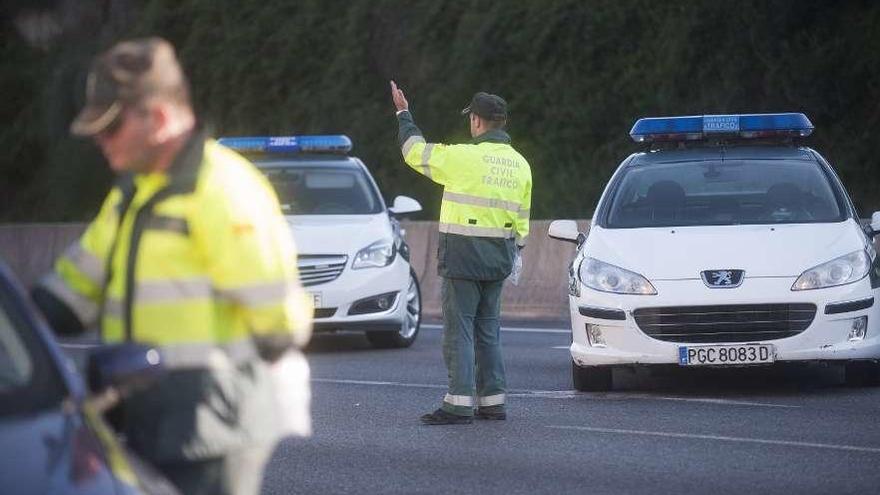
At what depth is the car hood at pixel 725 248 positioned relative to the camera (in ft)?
41.6

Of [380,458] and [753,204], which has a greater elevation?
[753,204]

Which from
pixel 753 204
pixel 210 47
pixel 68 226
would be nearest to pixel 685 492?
pixel 753 204

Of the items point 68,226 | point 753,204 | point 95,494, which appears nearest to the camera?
point 95,494

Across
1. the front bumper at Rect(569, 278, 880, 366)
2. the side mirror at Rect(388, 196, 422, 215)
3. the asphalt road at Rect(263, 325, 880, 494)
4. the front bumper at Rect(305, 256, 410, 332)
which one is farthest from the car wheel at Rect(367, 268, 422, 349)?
the front bumper at Rect(569, 278, 880, 366)

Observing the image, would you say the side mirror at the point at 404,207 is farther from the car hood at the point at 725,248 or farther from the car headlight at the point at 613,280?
the car headlight at the point at 613,280

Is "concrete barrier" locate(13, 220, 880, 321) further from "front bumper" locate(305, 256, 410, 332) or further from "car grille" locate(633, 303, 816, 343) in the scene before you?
"car grille" locate(633, 303, 816, 343)

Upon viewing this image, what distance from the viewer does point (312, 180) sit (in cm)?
1816

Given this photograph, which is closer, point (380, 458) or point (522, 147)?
point (380, 458)

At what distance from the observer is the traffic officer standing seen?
454 inches

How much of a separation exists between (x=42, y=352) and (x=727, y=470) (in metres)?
5.62

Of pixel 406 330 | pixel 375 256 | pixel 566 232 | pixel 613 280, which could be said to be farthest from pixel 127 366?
pixel 406 330

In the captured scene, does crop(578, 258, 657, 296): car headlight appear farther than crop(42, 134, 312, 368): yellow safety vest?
Yes

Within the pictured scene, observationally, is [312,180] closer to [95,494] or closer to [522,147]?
[522,147]

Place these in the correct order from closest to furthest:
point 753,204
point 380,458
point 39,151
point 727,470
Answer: point 727,470
point 380,458
point 753,204
point 39,151
